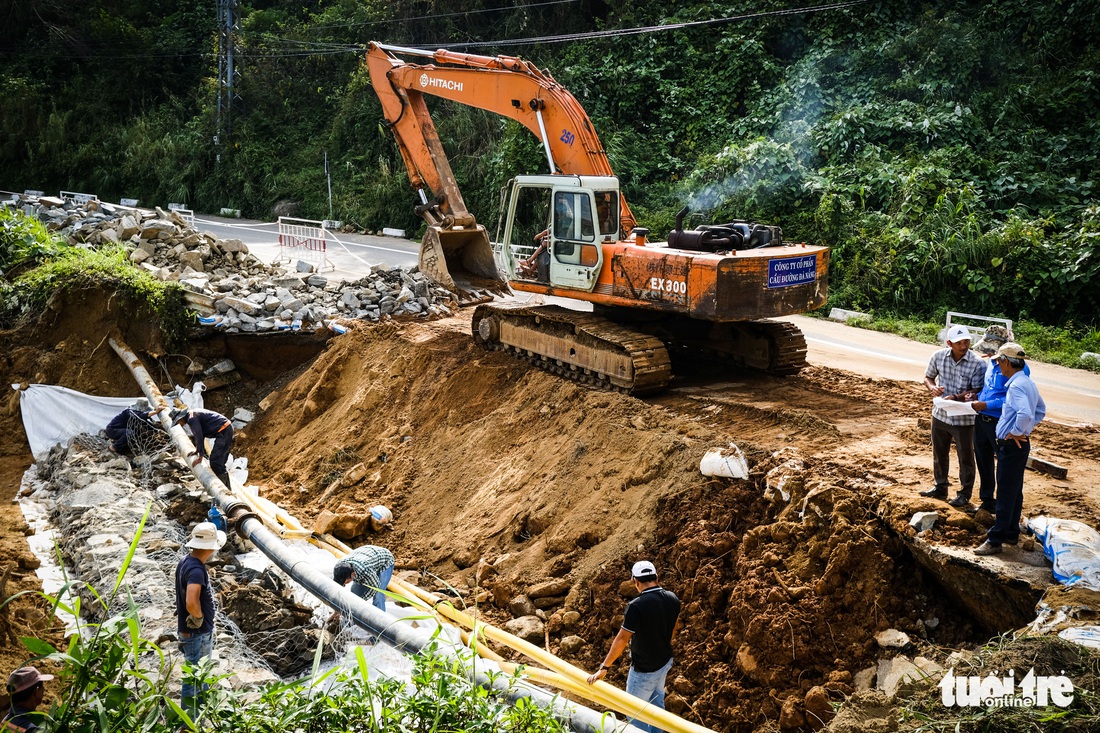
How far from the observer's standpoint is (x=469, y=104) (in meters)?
14.2

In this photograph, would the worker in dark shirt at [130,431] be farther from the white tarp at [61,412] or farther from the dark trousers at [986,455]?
the dark trousers at [986,455]

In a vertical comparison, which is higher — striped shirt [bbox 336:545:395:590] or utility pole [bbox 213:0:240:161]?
utility pole [bbox 213:0:240:161]

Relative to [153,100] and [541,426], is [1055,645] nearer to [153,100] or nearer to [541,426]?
[541,426]

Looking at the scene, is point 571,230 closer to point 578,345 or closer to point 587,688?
point 578,345

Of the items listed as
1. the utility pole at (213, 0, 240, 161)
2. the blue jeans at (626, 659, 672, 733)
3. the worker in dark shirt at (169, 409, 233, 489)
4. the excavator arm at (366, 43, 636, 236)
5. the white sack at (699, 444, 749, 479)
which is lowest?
the blue jeans at (626, 659, 672, 733)

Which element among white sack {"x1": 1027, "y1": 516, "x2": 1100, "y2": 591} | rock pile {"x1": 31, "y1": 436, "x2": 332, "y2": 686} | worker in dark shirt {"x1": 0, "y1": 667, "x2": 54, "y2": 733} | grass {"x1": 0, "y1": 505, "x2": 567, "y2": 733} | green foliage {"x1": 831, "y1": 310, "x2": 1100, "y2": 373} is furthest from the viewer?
green foliage {"x1": 831, "y1": 310, "x2": 1100, "y2": 373}

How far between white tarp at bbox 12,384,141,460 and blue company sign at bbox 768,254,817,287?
32.1 ft

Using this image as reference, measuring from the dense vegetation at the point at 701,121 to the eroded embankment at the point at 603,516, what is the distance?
9.02 metres

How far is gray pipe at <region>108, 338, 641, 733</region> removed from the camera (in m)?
5.43

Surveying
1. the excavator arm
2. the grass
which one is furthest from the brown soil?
the grass

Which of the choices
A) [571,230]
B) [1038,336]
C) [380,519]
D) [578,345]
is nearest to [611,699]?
→ [380,519]

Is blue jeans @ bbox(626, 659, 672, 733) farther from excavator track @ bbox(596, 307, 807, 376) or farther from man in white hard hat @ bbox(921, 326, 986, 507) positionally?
excavator track @ bbox(596, 307, 807, 376)

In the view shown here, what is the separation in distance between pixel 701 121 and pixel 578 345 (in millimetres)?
14061

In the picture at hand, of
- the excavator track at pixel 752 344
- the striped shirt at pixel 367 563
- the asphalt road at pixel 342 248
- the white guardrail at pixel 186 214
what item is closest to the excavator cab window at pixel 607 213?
the excavator track at pixel 752 344
